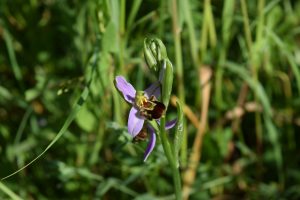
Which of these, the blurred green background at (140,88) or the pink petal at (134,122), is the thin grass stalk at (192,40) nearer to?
the blurred green background at (140,88)

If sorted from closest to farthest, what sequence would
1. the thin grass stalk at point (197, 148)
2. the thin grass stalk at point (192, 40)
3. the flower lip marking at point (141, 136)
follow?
the flower lip marking at point (141, 136), the thin grass stalk at point (192, 40), the thin grass stalk at point (197, 148)

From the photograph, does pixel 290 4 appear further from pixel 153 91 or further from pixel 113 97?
pixel 153 91

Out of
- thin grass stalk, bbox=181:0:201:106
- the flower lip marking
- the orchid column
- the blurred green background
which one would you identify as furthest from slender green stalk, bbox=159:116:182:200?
thin grass stalk, bbox=181:0:201:106

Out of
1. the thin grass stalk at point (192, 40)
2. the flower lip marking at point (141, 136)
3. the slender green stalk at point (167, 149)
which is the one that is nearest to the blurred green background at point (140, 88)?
the thin grass stalk at point (192, 40)

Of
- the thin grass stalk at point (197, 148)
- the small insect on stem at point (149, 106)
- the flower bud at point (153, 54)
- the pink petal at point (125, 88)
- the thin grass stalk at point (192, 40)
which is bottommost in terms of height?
the thin grass stalk at point (197, 148)

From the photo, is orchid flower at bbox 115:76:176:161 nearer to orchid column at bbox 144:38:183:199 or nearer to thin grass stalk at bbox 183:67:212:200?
orchid column at bbox 144:38:183:199

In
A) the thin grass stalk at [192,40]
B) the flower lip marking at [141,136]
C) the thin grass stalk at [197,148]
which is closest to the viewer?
the flower lip marking at [141,136]
